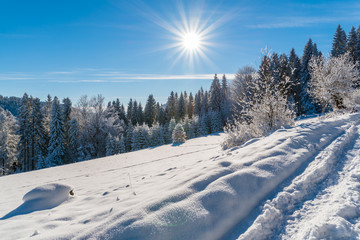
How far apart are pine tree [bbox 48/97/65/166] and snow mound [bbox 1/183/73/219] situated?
28.9 meters

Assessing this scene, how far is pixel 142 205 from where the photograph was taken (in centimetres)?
234

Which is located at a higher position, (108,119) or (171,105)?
(171,105)

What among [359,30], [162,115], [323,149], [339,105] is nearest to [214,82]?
[162,115]

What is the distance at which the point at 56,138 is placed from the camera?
2852 cm

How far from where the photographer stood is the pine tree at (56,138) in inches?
1094

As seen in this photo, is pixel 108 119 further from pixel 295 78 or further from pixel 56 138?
pixel 295 78

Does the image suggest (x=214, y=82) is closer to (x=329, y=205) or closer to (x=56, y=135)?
(x=56, y=135)

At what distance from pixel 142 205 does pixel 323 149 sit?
473 centimetres

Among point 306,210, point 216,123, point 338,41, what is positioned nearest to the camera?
→ point 306,210

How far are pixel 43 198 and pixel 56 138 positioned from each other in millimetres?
29929

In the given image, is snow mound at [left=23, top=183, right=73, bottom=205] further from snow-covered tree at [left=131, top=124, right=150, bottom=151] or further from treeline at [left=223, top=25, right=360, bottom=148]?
snow-covered tree at [left=131, top=124, right=150, bottom=151]

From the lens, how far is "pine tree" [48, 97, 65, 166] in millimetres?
27781

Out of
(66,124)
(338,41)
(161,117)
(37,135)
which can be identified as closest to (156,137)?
(66,124)

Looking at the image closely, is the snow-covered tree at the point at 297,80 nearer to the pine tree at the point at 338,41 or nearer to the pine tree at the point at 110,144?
the pine tree at the point at 338,41
